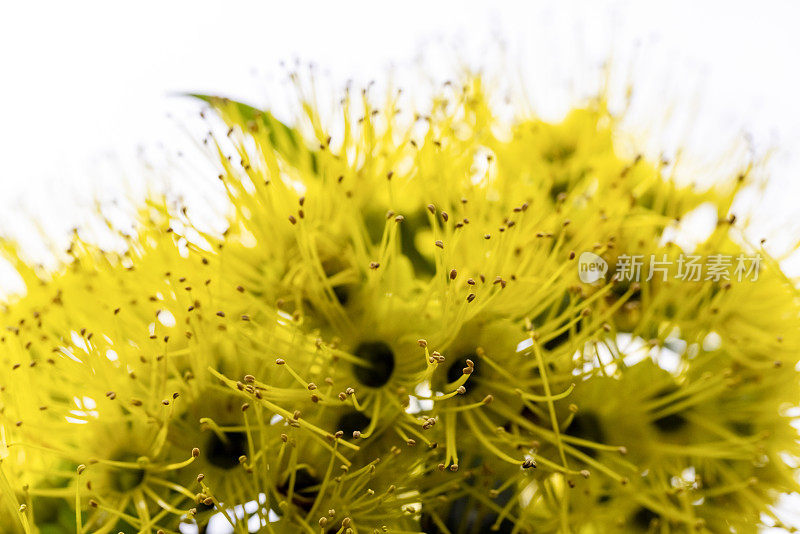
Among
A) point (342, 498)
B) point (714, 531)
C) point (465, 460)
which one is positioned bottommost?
point (342, 498)

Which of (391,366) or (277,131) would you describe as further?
(277,131)

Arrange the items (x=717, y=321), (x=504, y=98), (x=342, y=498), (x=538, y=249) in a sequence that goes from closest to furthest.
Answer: (x=342, y=498) < (x=538, y=249) < (x=717, y=321) < (x=504, y=98)

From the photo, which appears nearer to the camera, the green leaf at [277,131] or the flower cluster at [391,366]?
the flower cluster at [391,366]

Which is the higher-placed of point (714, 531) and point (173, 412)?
point (714, 531)

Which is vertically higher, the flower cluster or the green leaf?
the green leaf

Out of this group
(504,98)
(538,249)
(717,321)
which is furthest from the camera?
(504,98)

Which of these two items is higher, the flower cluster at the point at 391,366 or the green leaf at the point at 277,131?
the green leaf at the point at 277,131

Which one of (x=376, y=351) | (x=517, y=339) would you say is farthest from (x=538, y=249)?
(x=376, y=351)

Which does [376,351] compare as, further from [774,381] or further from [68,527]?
[774,381]
